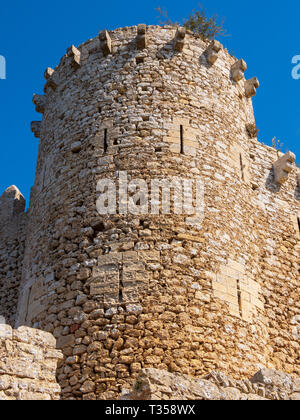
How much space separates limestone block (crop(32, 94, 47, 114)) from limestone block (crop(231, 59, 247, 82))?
139 inches

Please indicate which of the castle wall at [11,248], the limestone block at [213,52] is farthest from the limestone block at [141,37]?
the castle wall at [11,248]

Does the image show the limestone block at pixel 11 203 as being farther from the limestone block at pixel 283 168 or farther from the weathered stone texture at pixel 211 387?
the weathered stone texture at pixel 211 387

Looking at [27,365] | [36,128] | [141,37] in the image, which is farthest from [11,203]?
[27,365]

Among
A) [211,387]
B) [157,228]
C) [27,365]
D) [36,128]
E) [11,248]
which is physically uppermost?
[36,128]

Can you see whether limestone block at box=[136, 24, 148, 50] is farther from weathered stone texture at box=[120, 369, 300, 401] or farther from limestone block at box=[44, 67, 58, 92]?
weathered stone texture at box=[120, 369, 300, 401]

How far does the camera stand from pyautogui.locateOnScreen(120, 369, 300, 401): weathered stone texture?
5914 millimetres

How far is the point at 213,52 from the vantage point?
10477 mm

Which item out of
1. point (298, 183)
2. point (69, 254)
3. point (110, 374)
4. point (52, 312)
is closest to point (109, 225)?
point (69, 254)

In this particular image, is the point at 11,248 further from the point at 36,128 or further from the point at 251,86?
the point at 251,86

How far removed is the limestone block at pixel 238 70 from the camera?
10.9 metres

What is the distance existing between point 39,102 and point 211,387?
7118 millimetres

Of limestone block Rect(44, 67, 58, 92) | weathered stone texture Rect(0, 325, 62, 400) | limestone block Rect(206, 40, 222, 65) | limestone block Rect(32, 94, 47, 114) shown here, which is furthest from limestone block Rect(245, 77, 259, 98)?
weathered stone texture Rect(0, 325, 62, 400)
